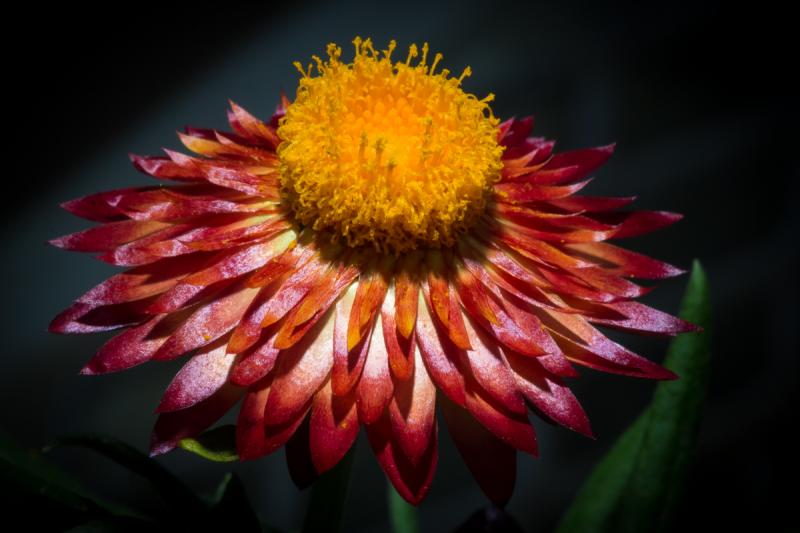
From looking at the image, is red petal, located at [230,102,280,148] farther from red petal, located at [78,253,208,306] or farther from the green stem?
the green stem

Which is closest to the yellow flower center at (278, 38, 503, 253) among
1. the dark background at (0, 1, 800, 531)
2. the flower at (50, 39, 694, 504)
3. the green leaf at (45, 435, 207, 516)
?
the flower at (50, 39, 694, 504)

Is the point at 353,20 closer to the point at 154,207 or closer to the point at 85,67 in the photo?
the point at 85,67

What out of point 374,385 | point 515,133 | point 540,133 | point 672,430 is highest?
point 540,133

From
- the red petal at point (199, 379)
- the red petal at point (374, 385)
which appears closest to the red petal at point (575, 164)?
the red petal at point (374, 385)

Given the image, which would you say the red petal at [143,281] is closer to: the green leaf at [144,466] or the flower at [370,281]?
the flower at [370,281]

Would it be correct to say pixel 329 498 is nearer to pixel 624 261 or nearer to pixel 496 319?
pixel 496 319

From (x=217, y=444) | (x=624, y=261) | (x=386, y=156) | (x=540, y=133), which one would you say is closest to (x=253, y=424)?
(x=217, y=444)
